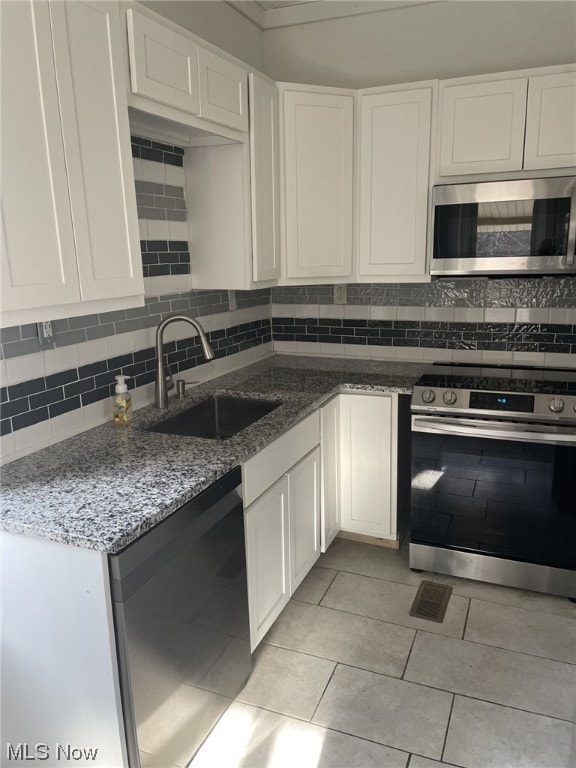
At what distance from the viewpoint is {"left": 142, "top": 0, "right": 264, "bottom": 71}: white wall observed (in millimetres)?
2445

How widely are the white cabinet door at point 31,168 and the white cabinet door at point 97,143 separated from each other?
4 cm

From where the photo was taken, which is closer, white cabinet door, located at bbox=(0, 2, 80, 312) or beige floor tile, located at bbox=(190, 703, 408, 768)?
white cabinet door, located at bbox=(0, 2, 80, 312)

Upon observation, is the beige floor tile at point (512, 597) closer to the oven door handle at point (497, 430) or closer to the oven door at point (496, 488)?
the oven door at point (496, 488)

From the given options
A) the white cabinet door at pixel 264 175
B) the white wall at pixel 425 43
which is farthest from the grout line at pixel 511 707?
the white wall at pixel 425 43

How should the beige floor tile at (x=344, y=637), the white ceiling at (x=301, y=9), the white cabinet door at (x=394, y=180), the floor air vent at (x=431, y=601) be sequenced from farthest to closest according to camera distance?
the white ceiling at (x=301, y=9) → the white cabinet door at (x=394, y=180) → the floor air vent at (x=431, y=601) → the beige floor tile at (x=344, y=637)

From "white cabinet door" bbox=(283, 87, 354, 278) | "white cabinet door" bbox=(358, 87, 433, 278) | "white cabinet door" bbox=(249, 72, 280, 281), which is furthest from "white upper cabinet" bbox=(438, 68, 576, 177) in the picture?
"white cabinet door" bbox=(249, 72, 280, 281)

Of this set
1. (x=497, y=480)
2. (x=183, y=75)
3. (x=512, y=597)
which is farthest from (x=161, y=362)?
(x=512, y=597)

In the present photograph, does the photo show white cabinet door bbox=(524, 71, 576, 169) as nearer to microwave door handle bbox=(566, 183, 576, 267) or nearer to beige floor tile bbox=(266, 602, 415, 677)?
microwave door handle bbox=(566, 183, 576, 267)

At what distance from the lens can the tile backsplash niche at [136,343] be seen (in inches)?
70.9

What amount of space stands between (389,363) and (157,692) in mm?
2115

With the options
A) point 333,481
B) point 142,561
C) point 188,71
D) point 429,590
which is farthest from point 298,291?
point 142,561

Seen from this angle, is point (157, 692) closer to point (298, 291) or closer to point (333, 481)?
point (333, 481)

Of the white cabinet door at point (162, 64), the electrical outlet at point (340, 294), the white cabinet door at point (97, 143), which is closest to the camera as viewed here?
the white cabinet door at point (97, 143)

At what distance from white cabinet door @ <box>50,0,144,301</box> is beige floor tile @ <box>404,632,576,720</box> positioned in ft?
5.75
